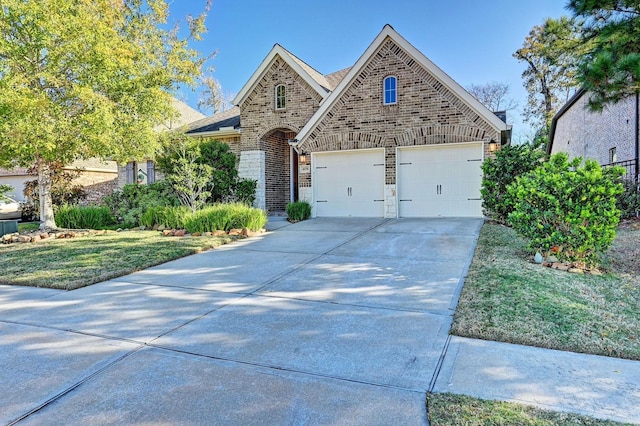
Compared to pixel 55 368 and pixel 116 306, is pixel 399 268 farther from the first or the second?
pixel 55 368

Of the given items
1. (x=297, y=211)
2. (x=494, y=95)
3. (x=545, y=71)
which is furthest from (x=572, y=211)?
(x=494, y=95)

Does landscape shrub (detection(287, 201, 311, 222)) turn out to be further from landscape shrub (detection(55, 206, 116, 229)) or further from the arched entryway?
landscape shrub (detection(55, 206, 116, 229))

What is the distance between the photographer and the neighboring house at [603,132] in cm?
1245

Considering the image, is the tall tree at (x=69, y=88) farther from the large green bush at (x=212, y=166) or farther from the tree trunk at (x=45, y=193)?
the large green bush at (x=212, y=166)

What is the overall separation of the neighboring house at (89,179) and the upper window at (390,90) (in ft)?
51.6

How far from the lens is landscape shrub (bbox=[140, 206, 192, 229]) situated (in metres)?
11.0

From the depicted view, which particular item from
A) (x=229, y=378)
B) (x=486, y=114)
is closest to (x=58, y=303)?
(x=229, y=378)

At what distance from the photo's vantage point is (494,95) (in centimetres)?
3400

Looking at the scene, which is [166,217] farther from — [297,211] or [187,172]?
[297,211]

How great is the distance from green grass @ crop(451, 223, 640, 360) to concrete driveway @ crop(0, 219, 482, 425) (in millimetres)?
284

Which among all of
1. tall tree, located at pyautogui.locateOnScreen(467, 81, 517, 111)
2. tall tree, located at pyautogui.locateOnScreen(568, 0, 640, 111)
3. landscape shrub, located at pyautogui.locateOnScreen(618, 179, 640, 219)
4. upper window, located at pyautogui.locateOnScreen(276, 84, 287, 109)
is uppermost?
tall tree, located at pyautogui.locateOnScreen(467, 81, 517, 111)

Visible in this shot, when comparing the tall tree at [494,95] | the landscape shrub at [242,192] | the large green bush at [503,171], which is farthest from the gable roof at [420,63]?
the tall tree at [494,95]

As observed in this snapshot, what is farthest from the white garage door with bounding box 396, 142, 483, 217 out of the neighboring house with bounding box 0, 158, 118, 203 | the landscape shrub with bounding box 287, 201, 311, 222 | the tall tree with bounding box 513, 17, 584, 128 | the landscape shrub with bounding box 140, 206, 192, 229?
the tall tree with bounding box 513, 17, 584, 128

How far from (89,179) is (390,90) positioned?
1793 cm
